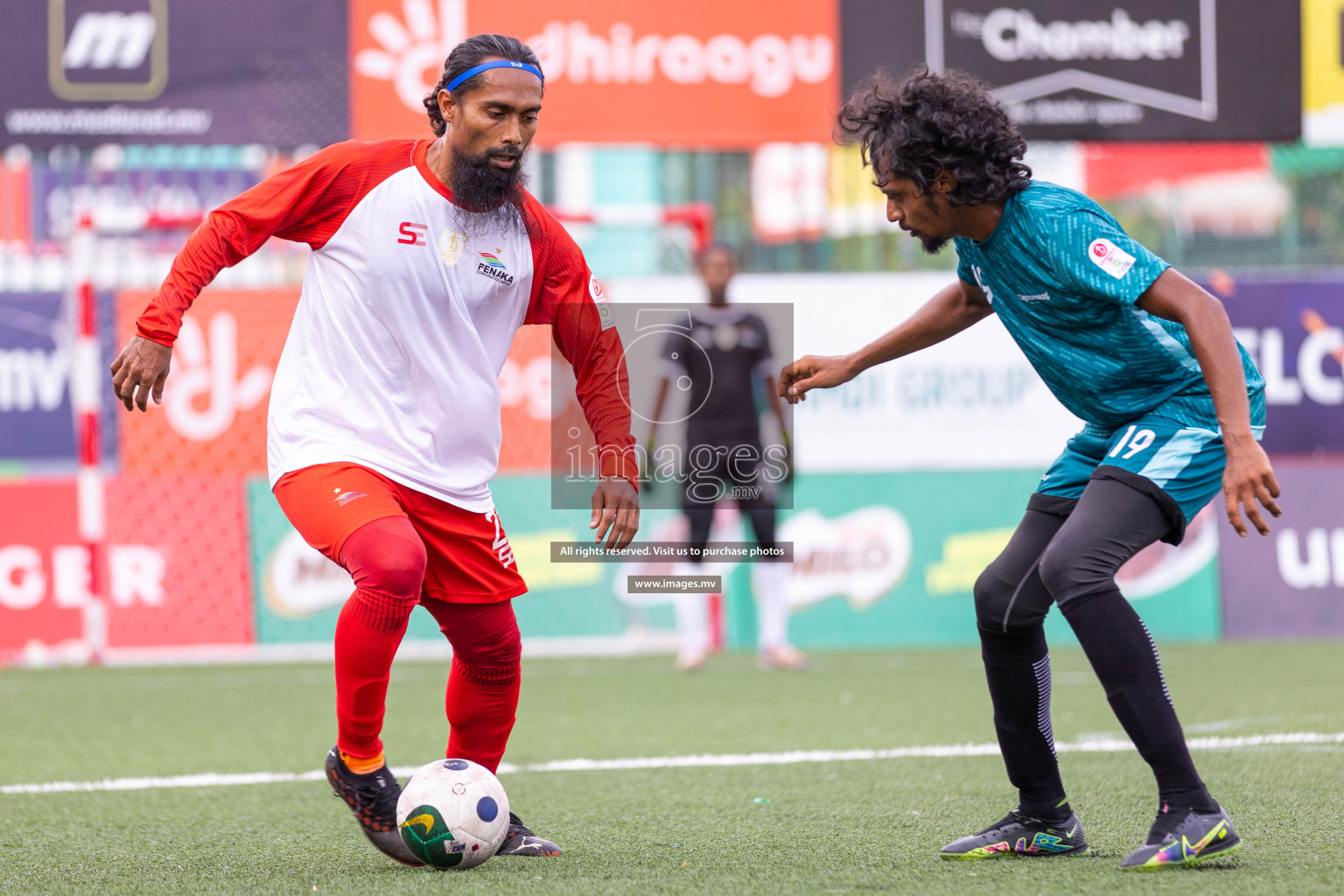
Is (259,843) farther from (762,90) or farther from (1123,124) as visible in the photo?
(1123,124)

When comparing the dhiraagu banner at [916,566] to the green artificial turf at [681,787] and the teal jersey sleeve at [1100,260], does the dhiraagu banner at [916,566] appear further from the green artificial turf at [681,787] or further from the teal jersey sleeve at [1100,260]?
the teal jersey sleeve at [1100,260]

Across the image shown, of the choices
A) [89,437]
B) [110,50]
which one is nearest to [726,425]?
[89,437]

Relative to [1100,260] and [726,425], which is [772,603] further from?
[1100,260]

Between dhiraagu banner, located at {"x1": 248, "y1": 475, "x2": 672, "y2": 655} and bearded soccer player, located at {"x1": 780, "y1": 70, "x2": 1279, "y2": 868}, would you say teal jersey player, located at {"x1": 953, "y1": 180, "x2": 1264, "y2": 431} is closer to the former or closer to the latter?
bearded soccer player, located at {"x1": 780, "y1": 70, "x2": 1279, "y2": 868}

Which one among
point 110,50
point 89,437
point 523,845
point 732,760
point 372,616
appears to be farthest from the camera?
point 89,437

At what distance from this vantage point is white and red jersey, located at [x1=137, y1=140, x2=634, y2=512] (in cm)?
396

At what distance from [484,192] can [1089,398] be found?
5.17ft

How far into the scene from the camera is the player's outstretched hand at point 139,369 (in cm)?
363

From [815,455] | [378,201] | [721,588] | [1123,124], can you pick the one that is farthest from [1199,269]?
[378,201]

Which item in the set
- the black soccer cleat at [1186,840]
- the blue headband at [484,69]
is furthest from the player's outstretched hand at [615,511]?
the black soccer cleat at [1186,840]

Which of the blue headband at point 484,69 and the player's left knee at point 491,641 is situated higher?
the blue headband at point 484,69

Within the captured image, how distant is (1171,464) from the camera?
12.1ft

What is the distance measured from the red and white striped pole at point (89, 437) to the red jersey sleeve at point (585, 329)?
249 inches

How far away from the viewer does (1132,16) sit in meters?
10.2
